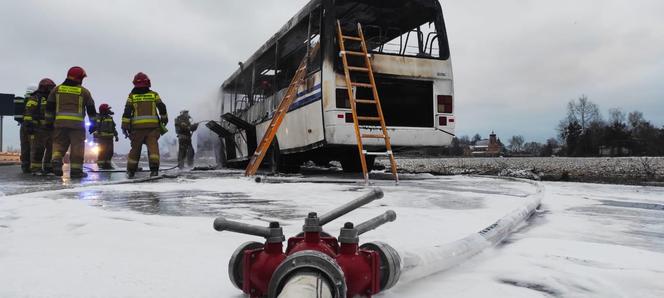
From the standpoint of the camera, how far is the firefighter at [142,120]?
7.83 m

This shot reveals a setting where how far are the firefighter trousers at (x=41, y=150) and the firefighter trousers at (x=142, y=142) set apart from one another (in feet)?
7.41

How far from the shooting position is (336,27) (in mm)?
7266

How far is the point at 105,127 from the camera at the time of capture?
12.4 m

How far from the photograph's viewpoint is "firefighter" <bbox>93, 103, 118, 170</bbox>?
12.4 metres

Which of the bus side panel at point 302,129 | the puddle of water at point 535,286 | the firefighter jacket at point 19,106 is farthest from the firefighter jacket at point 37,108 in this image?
the puddle of water at point 535,286

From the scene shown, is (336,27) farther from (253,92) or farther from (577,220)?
(577,220)

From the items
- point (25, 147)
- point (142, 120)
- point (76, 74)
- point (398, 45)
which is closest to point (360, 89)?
point (398, 45)

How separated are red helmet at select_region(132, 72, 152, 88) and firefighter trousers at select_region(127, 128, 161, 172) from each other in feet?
2.45

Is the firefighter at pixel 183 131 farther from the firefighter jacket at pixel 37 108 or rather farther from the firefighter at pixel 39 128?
the firefighter jacket at pixel 37 108

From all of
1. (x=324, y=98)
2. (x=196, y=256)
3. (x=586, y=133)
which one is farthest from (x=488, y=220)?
(x=586, y=133)

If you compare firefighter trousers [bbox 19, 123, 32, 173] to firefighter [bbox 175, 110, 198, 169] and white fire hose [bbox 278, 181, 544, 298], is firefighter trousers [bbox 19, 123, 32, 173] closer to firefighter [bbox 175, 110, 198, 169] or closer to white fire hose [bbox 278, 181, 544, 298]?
firefighter [bbox 175, 110, 198, 169]

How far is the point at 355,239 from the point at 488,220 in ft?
7.08

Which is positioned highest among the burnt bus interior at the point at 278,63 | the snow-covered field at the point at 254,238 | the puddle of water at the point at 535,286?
the burnt bus interior at the point at 278,63

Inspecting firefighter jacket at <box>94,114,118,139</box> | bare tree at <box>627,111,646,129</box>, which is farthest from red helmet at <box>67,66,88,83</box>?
bare tree at <box>627,111,646,129</box>
